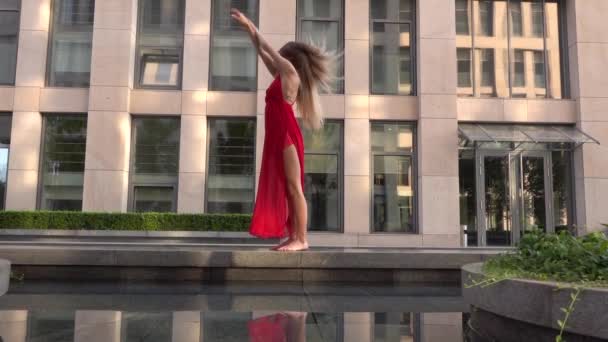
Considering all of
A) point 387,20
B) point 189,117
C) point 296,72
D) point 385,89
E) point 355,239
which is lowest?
point 355,239

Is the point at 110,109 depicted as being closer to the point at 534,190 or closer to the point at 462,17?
the point at 462,17

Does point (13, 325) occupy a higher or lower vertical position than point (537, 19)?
lower

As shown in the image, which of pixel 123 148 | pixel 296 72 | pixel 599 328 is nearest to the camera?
pixel 599 328

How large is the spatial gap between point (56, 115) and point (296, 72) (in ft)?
39.9

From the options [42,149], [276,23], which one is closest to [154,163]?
[42,149]

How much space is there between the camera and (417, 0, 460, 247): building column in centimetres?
1435

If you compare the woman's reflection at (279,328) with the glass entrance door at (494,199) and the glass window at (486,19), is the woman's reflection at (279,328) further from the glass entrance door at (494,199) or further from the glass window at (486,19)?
the glass window at (486,19)

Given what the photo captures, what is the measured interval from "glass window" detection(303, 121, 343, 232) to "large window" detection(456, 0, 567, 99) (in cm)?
463

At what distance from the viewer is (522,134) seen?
14.9 metres

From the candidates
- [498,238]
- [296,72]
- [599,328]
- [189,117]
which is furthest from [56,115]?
[599,328]

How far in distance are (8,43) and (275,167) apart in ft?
44.8

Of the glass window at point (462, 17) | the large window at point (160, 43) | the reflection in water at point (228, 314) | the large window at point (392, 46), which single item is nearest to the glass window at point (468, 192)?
the large window at point (392, 46)

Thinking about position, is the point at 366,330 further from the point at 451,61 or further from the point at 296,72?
the point at 451,61

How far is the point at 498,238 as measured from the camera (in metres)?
15.2
